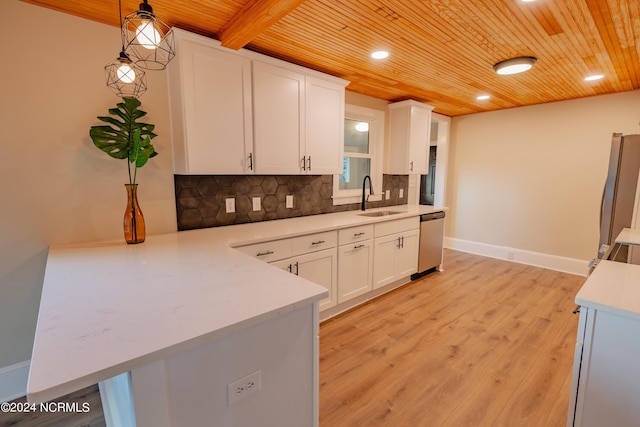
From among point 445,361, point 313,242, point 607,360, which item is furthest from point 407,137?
point 607,360

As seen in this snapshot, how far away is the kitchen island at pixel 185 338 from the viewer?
2.47 feet

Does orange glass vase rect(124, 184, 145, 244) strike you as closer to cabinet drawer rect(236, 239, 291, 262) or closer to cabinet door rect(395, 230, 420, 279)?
cabinet drawer rect(236, 239, 291, 262)

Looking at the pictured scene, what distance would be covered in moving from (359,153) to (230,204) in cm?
193

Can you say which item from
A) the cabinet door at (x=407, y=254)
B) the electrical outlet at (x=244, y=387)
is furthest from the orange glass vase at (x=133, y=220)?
the cabinet door at (x=407, y=254)

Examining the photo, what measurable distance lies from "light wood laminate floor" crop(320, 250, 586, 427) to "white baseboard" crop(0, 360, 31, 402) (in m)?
1.89

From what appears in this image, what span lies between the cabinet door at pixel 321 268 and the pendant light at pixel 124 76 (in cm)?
157

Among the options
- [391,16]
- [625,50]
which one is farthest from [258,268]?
[625,50]

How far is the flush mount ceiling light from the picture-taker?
8.43 ft

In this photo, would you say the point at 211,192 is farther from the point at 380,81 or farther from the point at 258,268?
the point at 380,81

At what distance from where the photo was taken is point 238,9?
5.94 ft

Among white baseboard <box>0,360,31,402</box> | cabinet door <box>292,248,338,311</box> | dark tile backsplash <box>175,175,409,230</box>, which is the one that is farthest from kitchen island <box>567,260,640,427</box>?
white baseboard <box>0,360,31,402</box>

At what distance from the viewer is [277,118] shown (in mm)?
2557

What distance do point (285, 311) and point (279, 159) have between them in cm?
181

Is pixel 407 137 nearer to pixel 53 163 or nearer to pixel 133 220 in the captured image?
pixel 133 220
